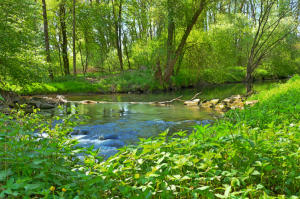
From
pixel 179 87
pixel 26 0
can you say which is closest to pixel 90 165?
pixel 26 0

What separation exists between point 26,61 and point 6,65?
1.26 m

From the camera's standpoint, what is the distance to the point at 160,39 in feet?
84.7

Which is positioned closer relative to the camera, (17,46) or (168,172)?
(168,172)

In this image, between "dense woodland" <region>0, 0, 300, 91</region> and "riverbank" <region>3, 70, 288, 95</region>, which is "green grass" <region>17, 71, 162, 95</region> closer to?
"riverbank" <region>3, 70, 288, 95</region>

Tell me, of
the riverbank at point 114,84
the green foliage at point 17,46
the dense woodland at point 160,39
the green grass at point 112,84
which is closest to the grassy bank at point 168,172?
the dense woodland at point 160,39

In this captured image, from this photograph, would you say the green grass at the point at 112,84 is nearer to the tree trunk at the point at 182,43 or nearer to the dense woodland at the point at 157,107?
the dense woodland at the point at 157,107

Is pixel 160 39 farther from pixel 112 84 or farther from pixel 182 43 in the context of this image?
pixel 112 84

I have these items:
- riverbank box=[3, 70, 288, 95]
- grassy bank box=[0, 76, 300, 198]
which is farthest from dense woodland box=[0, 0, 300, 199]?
riverbank box=[3, 70, 288, 95]

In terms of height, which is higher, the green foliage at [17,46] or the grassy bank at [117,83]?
the green foliage at [17,46]

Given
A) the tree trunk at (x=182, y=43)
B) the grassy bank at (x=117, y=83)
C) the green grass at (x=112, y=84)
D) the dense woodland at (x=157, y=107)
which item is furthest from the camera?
the green grass at (x=112, y=84)

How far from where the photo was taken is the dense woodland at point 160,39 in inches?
543

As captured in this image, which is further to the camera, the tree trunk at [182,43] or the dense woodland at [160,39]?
the tree trunk at [182,43]

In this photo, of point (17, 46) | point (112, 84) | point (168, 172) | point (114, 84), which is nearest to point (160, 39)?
point (114, 84)

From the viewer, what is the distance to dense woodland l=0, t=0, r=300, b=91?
543 inches
